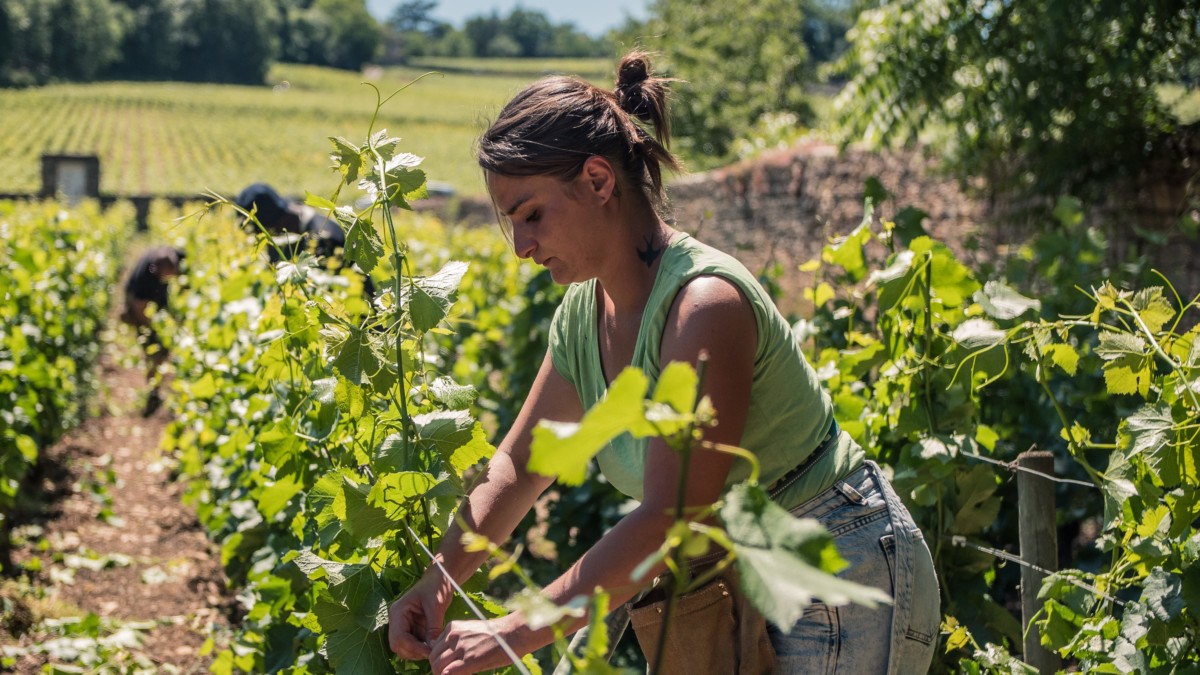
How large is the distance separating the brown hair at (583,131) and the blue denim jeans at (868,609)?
0.54 meters

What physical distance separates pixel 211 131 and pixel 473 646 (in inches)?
2898

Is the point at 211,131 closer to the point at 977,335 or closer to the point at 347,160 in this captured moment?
the point at 347,160

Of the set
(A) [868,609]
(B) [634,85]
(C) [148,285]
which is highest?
(B) [634,85]

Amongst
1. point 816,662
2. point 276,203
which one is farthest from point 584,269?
point 276,203

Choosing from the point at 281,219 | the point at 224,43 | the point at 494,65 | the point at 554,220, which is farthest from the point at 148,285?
the point at 494,65

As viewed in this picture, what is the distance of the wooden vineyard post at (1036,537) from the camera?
2.12 meters

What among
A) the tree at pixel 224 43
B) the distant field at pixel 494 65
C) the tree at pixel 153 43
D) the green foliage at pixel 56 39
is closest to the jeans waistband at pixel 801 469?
the green foliage at pixel 56 39

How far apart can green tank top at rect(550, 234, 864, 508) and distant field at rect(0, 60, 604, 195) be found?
39.5 meters

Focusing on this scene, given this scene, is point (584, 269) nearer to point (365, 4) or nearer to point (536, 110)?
point (536, 110)

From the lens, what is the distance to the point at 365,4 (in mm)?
138875

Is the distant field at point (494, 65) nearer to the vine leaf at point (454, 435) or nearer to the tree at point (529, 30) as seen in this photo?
the tree at point (529, 30)

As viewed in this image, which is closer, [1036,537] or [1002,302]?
[1002,302]

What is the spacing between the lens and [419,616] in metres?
1.66

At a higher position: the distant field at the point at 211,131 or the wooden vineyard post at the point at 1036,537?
the wooden vineyard post at the point at 1036,537
